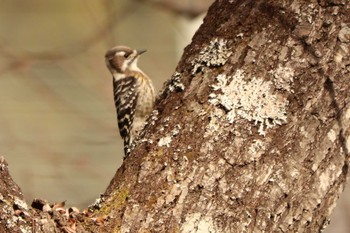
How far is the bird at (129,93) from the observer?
20.3 ft

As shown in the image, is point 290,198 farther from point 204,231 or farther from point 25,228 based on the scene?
point 25,228

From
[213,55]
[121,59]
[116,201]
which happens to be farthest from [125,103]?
[116,201]

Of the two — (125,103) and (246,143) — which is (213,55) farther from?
(125,103)

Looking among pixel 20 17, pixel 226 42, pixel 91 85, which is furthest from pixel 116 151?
pixel 226 42

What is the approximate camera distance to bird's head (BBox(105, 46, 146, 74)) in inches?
263

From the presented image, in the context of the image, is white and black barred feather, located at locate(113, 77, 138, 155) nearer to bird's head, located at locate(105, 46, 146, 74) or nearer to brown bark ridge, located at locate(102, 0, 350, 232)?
bird's head, located at locate(105, 46, 146, 74)

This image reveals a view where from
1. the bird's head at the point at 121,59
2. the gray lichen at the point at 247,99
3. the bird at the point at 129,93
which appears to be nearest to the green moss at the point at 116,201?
the gray lichen at the point at 247,99

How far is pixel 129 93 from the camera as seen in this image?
6.48m

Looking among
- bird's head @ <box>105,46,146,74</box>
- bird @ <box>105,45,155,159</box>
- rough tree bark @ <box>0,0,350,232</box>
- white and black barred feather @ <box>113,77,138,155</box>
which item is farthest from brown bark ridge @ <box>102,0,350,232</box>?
bird's head @ <box>105,46,146,74</box>

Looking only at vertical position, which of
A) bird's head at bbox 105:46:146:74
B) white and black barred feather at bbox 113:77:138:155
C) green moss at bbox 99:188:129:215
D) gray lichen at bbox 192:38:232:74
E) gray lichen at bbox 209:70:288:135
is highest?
bird's head at bbox 105:46:146:74

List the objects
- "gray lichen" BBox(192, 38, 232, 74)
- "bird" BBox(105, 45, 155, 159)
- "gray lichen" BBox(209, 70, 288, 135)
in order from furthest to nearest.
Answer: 1. "bird" BBox(105, 45, 155, 159)
2. "gray lichen" BBox(192, 38, 232, 74)
3. "gray lichen" BBox(209, 70, 288, 135)

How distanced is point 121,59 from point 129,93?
0.31m

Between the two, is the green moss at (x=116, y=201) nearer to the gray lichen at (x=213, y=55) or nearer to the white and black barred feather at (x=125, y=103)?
the gray lichen at (x=213, y=55)

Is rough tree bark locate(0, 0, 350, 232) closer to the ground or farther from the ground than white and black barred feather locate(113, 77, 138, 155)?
closer to the ground
